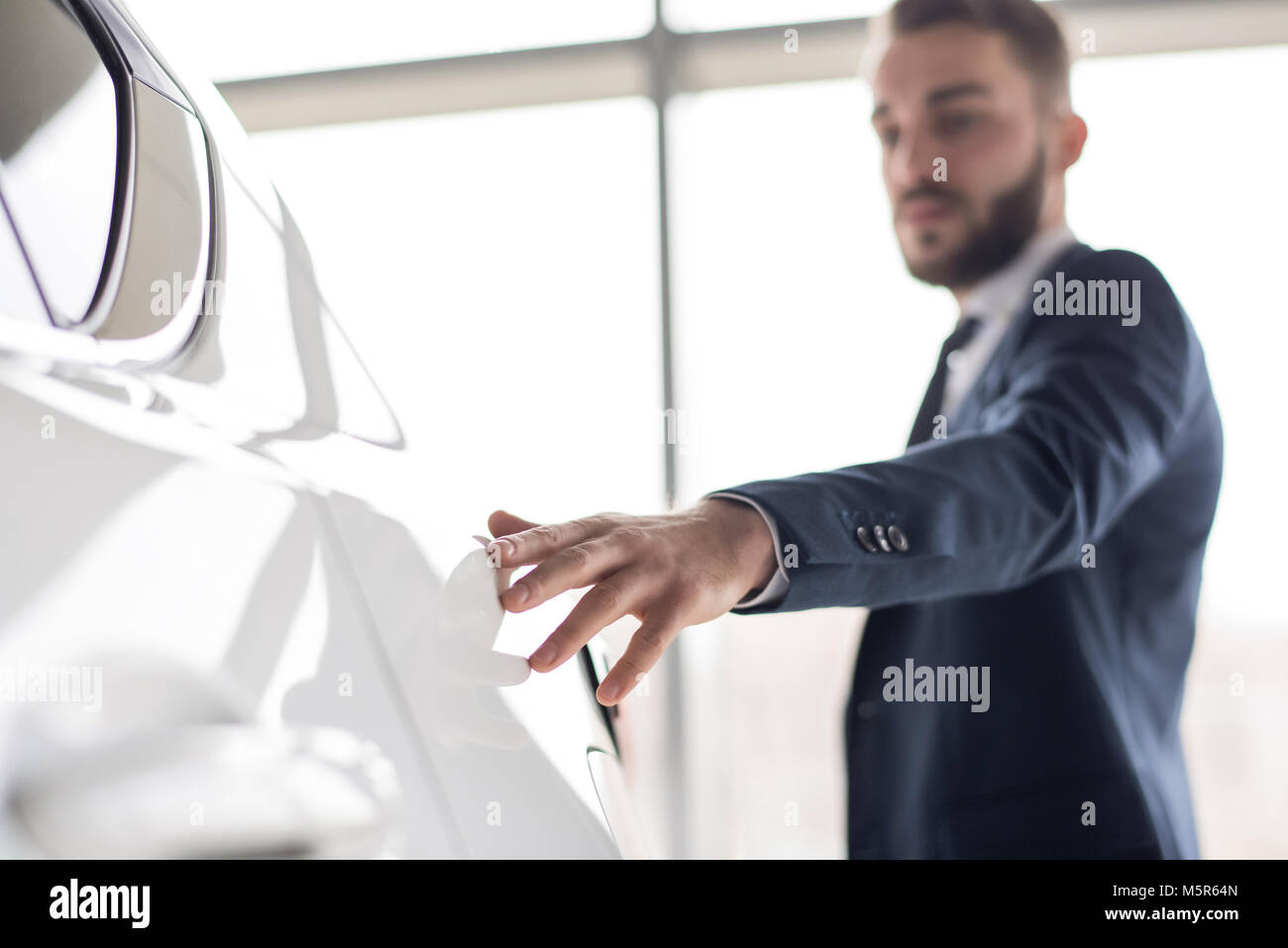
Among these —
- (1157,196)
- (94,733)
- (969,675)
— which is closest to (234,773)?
(94,733)

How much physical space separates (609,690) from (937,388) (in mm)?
712

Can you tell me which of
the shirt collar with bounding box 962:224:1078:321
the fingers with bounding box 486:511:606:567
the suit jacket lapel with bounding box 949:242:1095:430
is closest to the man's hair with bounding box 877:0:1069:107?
the shirt collar with bounding box 962:224:1078:321

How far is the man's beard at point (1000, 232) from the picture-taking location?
41.2 inches

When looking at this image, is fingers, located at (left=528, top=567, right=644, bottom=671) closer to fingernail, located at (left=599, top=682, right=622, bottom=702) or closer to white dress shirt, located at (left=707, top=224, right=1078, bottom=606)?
fingernail, located at (left=599, top=682, right=622, bottom=702)

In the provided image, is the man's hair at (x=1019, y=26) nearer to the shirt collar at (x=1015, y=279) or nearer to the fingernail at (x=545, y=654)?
the shirt collar at (x=1015, y=279)

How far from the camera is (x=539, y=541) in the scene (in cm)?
33

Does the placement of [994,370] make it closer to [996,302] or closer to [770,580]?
[996,302]

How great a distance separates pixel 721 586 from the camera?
390 mm

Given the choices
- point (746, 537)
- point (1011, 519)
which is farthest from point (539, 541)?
point (1011, 519)

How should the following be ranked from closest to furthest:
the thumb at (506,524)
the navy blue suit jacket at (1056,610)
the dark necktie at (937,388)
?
1. the thumb at (506,524)
2. the navy blue suit jacket at (1056,610)
3. the dark necktie at (937,388)

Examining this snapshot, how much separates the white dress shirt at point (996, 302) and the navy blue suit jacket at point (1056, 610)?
0.12 ft

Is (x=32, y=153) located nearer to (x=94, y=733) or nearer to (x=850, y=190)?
(x=94, y=733)

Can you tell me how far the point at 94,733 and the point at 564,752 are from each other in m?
0.17
